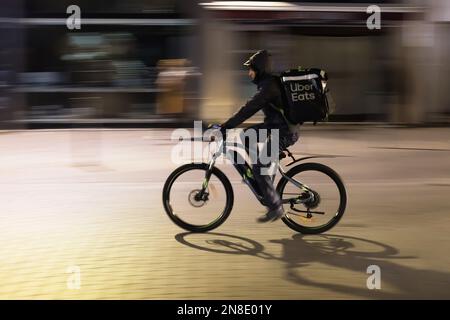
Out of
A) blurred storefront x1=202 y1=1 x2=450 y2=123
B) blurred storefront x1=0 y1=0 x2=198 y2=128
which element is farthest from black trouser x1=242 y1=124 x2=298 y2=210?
blurred storefront x1=0 y1=0 x2=198 y2=128

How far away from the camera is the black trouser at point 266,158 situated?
5.87 m

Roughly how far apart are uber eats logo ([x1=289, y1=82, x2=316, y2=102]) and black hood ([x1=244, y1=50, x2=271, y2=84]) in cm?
28

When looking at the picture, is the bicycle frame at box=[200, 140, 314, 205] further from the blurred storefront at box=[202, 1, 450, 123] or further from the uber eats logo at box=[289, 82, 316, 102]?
the blurred storefront at box=[202, 1, 450, 123]

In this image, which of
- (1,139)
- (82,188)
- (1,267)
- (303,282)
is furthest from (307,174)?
(1,139)

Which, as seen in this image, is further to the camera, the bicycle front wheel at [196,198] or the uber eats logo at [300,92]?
the bicycle front wheel at [196,198]

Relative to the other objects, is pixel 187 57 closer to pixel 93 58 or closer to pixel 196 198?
pixel 93 58

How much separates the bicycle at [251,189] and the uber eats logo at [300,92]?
579mm

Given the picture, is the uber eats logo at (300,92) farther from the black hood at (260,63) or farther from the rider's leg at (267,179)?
the rider's leg at (267,179)

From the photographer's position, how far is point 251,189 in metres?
6.13

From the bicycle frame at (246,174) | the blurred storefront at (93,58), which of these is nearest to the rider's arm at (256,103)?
the bicycle frame at (246,174)

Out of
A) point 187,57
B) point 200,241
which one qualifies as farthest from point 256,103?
point 187,57

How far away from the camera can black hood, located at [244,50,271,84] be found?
5777 mm

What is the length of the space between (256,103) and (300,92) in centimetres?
39

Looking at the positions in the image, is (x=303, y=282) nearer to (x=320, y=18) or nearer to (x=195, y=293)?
(x=195, y=293)
